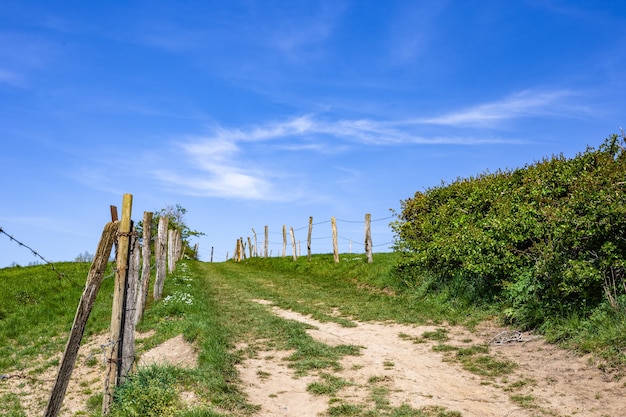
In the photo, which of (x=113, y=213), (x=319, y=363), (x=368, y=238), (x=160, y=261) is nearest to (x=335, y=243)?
(x=368, y=238)

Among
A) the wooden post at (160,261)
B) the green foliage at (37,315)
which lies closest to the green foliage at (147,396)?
the green foliage at (37,315)

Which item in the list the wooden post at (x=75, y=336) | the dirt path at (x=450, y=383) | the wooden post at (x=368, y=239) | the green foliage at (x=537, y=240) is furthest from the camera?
the wooden post at (x=368, y=239)

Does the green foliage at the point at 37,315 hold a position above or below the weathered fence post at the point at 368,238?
below

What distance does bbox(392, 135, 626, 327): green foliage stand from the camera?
992 centimetres

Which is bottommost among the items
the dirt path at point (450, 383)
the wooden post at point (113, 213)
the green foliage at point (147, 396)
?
the dirt path at point (450, 383)

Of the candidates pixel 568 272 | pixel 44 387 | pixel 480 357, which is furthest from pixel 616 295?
pixel 44 387

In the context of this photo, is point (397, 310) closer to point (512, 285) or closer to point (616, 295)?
point (512, 285)

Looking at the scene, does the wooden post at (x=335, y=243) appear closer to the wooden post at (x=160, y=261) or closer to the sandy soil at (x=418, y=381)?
the wooden post at (x=160, y=261)

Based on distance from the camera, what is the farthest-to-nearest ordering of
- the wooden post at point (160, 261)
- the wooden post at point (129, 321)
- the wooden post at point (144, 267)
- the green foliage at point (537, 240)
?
the wooden post at point (160, 261) → the wooden post at point (144, 267) → the green foliage at point (537, 240) → the wooden post at point (129, 321)

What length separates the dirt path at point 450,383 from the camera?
713 cm

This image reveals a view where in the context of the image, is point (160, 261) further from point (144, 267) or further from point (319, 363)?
point (319, 363)

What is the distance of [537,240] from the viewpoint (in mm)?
12641

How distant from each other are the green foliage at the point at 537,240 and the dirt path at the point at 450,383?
4.53 feet

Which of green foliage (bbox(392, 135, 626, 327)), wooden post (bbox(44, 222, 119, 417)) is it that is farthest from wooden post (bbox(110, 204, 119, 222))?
A: green foliage (bbox(392, 135, 626, 327))
